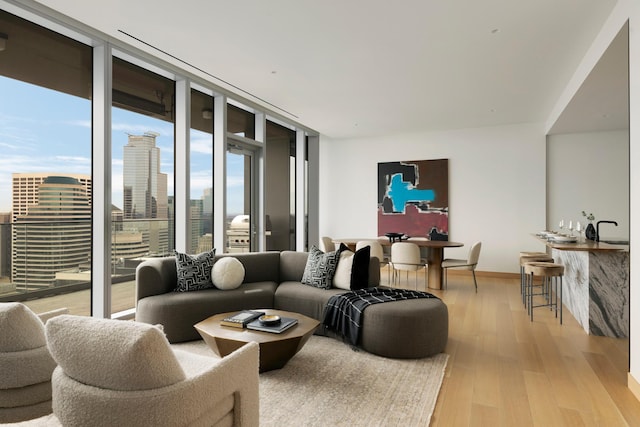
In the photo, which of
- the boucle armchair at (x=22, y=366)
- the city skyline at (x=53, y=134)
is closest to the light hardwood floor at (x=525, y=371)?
the city skyline at (x=53, y=134)

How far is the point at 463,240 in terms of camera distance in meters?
7.77

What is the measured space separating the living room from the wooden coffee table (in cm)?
365

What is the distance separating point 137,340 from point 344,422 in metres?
1.46

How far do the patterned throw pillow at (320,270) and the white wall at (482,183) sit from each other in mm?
4328

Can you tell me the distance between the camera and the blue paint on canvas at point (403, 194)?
8016mm

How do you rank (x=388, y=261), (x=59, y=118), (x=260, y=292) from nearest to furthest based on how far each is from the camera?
(x=59, y=118)
(x=260, y=292)
(x=388, y=261)

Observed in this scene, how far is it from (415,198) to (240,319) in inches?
230

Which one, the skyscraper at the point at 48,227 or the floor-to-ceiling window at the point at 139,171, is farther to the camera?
the floor-to-ceiling window at the point at 139,171

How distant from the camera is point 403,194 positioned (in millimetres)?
8180

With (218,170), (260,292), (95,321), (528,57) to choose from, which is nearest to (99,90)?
(218,170)

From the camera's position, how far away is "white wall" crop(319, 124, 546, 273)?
7.28 metres

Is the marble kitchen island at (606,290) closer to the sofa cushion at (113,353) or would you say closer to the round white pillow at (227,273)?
the round white pillow at (227,273)

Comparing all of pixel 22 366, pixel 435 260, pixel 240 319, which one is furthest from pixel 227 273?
pixel 435 260

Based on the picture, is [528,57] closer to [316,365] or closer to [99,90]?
[316,365]
